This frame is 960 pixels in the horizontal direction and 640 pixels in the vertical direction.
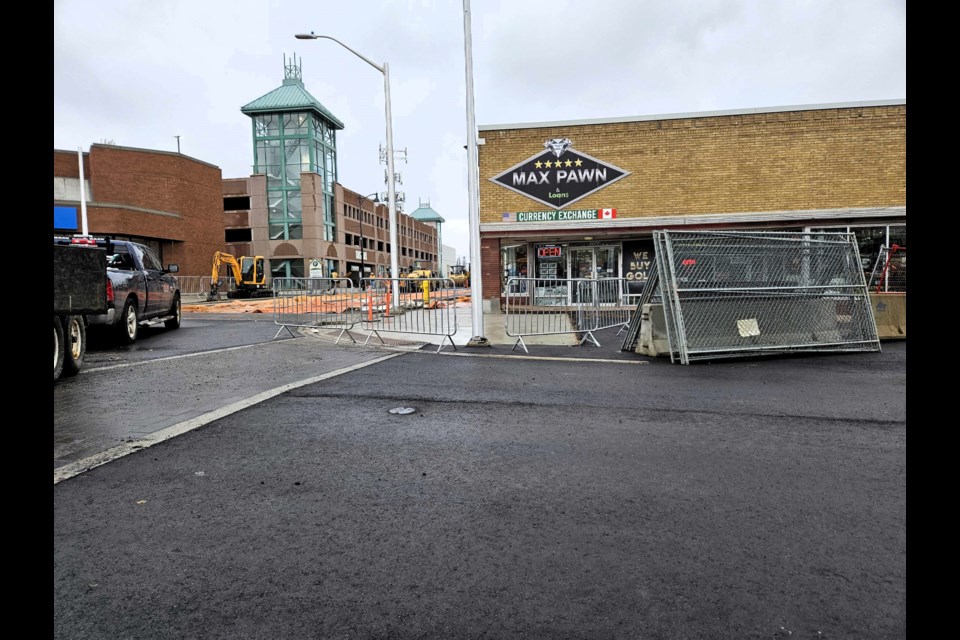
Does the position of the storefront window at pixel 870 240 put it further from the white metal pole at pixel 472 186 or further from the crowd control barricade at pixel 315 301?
the crowd control barricade at pixel 315 301

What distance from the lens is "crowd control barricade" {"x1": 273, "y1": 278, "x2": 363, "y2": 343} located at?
13406mm

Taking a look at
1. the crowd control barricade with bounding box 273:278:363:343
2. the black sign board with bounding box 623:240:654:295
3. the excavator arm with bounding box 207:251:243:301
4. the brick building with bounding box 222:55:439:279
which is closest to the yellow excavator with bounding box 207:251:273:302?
the excavator arm with bounding box 207:251:243:301

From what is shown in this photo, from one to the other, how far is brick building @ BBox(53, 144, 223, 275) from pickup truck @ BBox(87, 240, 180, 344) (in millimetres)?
30917

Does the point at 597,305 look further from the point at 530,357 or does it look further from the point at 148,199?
the point at 148,199

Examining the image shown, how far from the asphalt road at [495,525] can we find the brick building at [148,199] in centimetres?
4277

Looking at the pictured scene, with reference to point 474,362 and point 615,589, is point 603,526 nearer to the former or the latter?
point 615,589

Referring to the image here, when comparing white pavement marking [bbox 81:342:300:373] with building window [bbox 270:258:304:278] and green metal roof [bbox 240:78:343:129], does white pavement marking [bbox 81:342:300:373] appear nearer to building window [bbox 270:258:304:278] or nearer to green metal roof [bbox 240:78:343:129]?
building window [bbox 270:258:304:278]

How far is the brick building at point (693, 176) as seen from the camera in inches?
821

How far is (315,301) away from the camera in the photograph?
14359 millimetres

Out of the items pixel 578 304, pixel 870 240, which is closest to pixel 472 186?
pixel 578 304

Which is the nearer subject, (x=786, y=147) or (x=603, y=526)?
(x=603, y=526)

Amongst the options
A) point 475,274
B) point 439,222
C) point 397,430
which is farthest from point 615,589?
point 439,222

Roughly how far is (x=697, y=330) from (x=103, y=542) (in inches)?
340

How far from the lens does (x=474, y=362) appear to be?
9156mm
